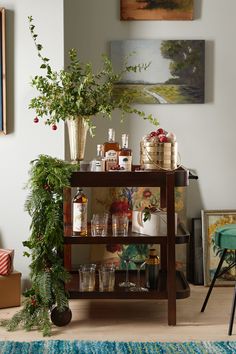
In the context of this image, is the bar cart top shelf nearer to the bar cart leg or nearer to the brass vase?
the bar cart leg

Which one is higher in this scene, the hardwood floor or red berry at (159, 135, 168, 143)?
red berry at (159, 135, 168, 143)

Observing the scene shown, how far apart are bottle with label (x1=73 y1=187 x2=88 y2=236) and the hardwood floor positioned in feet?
1.65

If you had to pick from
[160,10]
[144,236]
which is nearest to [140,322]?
[144,236]

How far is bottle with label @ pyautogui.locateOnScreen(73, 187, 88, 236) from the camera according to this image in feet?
12.1

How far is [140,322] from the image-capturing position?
3820 mm

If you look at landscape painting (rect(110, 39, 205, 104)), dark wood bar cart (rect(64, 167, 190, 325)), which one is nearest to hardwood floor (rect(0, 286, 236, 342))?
dark wood bar cart (rect(64, 167, 190, 325))

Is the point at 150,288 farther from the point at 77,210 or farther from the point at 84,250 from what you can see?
the point at 84,250

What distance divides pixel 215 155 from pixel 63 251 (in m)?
1.55

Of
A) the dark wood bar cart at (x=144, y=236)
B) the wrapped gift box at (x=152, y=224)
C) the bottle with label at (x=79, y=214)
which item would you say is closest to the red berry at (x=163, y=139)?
the dark wood bar cart at (x=144, y=236)

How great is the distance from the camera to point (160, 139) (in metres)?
3.73

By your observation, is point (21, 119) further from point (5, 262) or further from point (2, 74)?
point (5, 262)

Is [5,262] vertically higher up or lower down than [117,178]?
lower down

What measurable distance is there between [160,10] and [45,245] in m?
1.92

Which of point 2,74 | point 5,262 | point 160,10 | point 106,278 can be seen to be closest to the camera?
point 106,278
